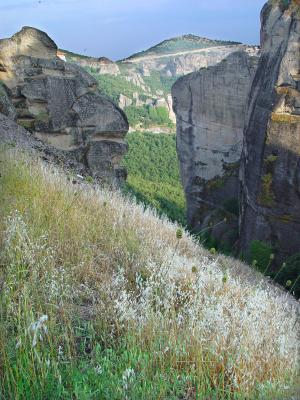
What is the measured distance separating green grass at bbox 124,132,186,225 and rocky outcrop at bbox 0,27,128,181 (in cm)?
2023

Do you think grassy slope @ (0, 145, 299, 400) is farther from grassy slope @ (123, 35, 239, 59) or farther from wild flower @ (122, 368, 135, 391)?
grassy slope @ (123, 35, 239, 59)

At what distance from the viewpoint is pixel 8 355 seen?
8.41 feet

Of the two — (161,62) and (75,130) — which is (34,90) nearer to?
(75,130)

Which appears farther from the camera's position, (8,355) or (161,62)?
(161,62)

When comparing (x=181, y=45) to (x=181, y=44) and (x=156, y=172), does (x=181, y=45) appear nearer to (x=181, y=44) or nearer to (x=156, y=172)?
(x=181, y=44)

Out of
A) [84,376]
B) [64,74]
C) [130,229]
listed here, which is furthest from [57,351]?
[64,74]

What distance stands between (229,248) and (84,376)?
2161 cm

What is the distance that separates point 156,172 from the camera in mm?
52625

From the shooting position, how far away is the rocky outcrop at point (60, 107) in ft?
45.9

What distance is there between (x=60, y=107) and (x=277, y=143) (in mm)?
7768

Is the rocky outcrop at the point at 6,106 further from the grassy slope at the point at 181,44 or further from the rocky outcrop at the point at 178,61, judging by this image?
the rocky outcrop at the point at 178,61

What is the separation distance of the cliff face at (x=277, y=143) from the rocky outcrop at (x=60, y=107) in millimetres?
6147

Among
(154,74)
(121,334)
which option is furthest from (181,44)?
(121,334)

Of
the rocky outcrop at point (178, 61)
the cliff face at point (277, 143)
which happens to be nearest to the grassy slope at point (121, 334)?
the cliff face at point (277, 143)
